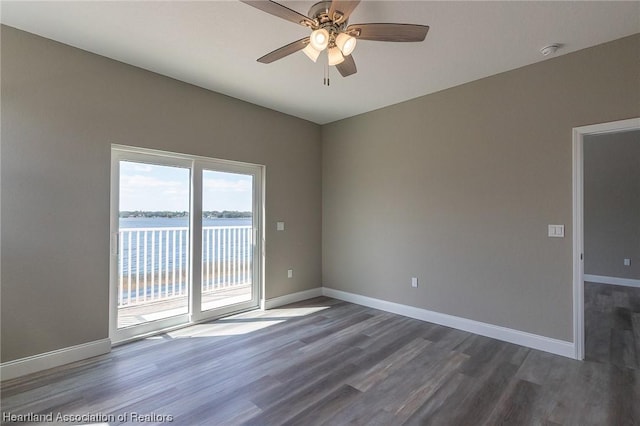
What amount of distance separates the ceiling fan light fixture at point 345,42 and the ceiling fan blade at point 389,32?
0.18 ft

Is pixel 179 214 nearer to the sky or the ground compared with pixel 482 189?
nearer to the ground

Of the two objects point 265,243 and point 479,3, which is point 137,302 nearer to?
point 265,243

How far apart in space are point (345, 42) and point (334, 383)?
2584 millimetres

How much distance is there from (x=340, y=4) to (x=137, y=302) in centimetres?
359

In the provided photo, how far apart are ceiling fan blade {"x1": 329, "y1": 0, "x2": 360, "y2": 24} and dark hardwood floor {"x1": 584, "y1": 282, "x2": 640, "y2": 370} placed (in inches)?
143

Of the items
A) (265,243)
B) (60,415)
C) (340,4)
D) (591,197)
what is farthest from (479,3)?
(591,197)

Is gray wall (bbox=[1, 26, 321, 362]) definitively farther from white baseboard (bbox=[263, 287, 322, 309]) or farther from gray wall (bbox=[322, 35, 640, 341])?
gray wall (bbox=[322, 35, 640, 341])

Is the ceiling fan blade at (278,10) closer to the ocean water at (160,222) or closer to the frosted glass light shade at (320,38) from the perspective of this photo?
the frosted glass light shade at (320,38)

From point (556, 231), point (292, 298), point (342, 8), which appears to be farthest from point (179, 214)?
point (556, 231)

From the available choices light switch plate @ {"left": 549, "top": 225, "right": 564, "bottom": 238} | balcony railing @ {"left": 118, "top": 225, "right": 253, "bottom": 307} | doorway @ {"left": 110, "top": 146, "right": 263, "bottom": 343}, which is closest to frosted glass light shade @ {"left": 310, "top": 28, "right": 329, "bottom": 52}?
doorway @ {"left": 110, "top": 146, "right": 263, "bottom": 343}

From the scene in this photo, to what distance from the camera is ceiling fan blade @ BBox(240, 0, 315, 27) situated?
173 centimetres

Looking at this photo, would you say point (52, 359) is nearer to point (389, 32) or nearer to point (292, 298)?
point (292, 298)

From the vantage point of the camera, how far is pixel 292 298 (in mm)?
4570

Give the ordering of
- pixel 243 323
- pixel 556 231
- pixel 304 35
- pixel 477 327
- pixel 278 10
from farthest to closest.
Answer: pixel 243 323
pixel 477 327
pixel 556 231
pixel 304 35
pixel 278 10
